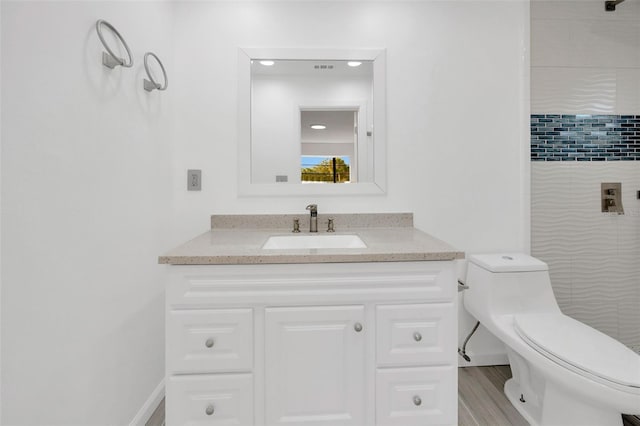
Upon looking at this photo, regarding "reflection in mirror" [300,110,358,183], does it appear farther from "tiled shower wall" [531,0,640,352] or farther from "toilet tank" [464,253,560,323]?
"tiled shower wall" [531,0,640,352]

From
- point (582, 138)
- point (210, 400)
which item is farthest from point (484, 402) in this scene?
point (582, 138)

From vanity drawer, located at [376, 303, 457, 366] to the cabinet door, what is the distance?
0.08m

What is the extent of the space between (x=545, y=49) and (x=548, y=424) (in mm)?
1954

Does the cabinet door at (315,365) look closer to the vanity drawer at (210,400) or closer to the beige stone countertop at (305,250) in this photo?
the vanity drawer at (210,400)

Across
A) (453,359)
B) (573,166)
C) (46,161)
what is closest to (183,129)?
(46,161)

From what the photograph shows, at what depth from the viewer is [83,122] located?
1083 mm

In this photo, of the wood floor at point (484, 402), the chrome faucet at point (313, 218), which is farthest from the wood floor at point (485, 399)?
the chrome faucet at point (313, 218)

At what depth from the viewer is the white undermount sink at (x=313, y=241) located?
1582 millimetres

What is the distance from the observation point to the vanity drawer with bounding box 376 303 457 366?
119 centimetres

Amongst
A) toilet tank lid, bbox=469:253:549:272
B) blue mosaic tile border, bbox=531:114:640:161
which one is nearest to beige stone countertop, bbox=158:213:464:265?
toilet tank lid, bbox=469:253:549:272

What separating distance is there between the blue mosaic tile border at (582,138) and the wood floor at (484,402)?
1.29 m

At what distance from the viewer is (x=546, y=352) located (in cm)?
126

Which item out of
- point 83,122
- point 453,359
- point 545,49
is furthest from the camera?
point 545,49

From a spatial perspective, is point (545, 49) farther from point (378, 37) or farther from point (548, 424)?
point (548, 424)
